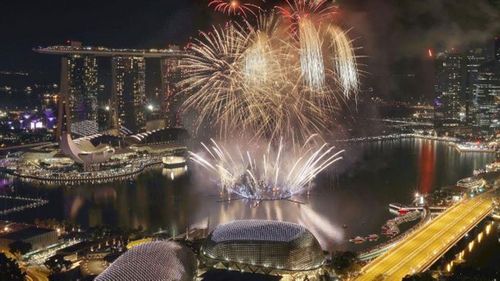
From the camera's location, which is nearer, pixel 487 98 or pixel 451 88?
pixel 487 98

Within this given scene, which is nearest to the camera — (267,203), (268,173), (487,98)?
(267,203)

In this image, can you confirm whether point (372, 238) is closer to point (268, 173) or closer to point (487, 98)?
point (268, 173)

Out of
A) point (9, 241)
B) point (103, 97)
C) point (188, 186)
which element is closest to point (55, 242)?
point (9, 241)

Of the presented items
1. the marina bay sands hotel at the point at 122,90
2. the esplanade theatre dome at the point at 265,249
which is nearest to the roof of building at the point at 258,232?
the esplanade theatre dome at the point at 265,249

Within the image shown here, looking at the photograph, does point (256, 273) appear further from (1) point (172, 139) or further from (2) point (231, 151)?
(1) point (172, 139)

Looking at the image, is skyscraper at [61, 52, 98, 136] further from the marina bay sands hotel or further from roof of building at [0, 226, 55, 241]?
roof of building at [0, 226, 55, 241]

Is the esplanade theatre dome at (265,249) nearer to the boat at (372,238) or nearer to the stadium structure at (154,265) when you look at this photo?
the stadium structure at (154,265)

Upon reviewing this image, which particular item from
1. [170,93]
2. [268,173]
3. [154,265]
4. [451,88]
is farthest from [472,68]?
[154,265]
